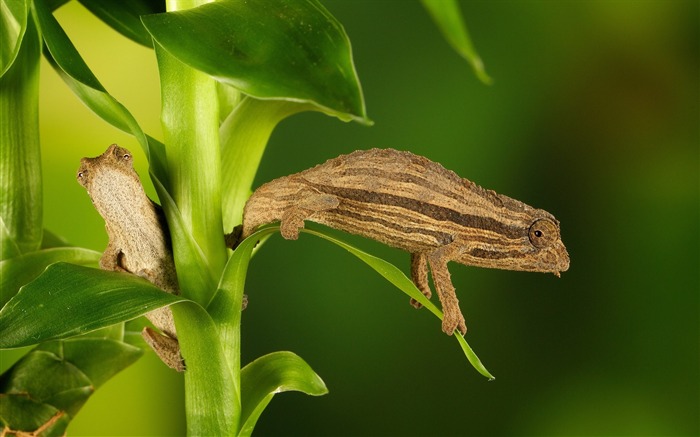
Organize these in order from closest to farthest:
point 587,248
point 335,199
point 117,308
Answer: point 117,308 < point 335,199 < point 587,248

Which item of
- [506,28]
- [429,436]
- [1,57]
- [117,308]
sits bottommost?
[429,436]

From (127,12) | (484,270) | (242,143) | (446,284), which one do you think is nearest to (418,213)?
(446,284)

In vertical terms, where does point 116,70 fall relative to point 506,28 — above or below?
below

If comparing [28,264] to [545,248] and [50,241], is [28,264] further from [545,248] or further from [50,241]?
[545,248]

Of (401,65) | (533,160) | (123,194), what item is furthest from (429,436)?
(123,194)

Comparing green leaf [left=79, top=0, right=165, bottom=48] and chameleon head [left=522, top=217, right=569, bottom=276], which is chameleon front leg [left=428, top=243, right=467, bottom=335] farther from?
green leaf [left=79, top=0, right=165, bottom=48]

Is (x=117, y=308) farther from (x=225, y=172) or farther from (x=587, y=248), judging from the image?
(x=587, y=248)

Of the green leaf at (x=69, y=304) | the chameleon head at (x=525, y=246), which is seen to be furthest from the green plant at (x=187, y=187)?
the chameleon head at (x=525, y=246)
